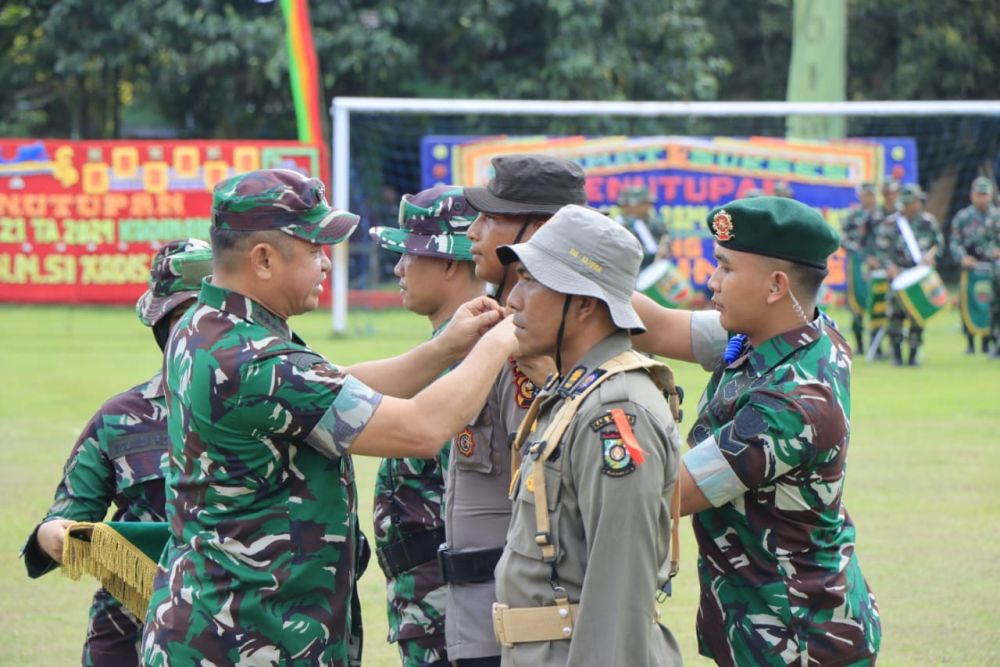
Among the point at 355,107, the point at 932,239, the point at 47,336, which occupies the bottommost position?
the point at 47,336

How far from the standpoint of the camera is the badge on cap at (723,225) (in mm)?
3623

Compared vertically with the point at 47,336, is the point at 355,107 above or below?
above

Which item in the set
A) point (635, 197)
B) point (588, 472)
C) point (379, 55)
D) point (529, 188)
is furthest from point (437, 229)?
point (379, 55)

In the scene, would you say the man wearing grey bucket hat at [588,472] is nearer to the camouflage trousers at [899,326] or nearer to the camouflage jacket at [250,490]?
the camouflage jacket at [250,490]

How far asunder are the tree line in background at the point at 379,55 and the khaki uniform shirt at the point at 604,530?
23.1 metres

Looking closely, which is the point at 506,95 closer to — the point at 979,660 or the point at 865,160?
the point at 865,160

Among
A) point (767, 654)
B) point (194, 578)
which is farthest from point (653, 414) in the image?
point (194, 578)

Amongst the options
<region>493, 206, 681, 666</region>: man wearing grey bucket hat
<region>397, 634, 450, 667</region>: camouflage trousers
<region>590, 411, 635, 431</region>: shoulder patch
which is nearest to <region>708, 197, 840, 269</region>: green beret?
<region>493, 206, 681, 666</region>: man wearing grey bucket hat

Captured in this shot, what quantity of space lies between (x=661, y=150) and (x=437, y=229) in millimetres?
18449

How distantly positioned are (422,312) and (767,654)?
A: 1466 millimetres

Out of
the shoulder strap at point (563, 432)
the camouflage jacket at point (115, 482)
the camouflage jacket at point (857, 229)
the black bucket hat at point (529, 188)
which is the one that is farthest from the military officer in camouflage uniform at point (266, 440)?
the camouflage jacket at point (857, 229)

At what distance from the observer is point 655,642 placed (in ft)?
10.1

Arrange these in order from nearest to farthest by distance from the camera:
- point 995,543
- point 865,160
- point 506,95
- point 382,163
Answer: point 995,543 < point 865,160 < point 382,163 < point 506,95

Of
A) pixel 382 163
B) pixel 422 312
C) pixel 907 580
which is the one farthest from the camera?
pixel 382 163
